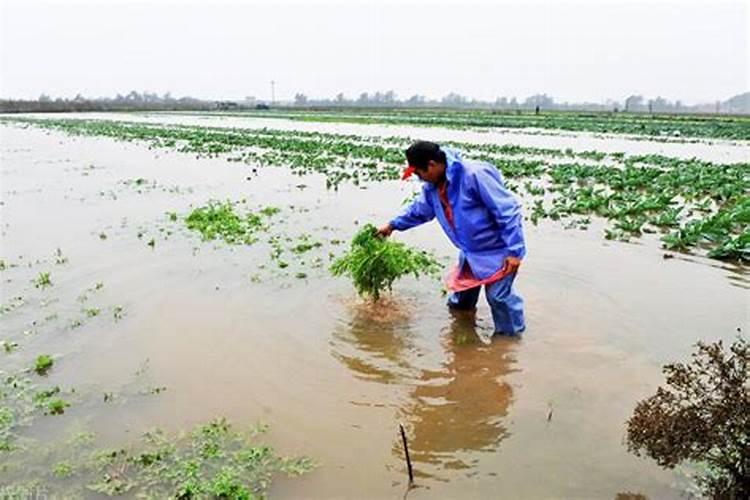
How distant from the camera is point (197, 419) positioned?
13.5 feet

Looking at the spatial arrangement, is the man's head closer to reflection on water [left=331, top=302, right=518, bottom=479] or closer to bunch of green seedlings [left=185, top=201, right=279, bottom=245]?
reflection on water [left=331, top=302, right=518, bottom=479]

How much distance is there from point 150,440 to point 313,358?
61.8 inches

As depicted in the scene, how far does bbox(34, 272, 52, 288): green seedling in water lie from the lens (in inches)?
271

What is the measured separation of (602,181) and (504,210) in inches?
435

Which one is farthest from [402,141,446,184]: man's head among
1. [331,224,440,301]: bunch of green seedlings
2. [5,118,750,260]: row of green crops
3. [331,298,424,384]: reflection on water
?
[5,118,750,260]: row of green crops

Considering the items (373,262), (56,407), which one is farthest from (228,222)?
(56,407)

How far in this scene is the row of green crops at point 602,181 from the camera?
948 cm

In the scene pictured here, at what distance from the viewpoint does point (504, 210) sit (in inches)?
194

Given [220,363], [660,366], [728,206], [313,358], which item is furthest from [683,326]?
[728,206]

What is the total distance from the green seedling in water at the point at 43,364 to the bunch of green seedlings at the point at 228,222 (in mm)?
4113

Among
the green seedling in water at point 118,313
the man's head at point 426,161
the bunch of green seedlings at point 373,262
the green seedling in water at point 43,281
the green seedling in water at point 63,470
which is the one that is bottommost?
the green seedling in water at point 63,470

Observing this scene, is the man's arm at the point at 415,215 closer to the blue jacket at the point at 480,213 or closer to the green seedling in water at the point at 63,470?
the blue jacket at the point at 480,213

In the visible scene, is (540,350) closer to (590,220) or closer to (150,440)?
(150,440)

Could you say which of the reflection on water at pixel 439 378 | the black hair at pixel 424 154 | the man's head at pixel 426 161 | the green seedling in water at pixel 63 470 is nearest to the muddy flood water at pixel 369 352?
the reflection on water at pixel 439 378
